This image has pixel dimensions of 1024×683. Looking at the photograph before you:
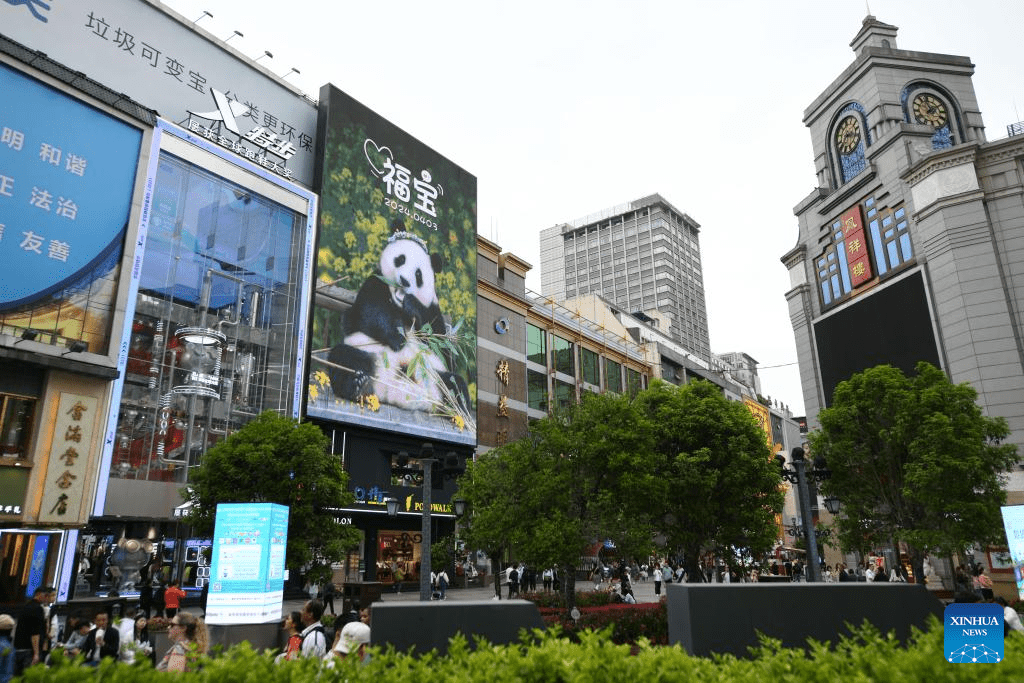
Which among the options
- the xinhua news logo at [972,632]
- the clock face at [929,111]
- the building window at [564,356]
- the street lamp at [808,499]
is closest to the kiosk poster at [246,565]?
the street lamp at [808,499]

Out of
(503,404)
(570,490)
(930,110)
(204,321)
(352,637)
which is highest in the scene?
(930,110)

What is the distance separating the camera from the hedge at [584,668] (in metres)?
4.42

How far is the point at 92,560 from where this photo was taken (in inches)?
998

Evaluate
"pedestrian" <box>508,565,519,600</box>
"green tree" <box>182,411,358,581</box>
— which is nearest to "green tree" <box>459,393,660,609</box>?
"green tree" <box>182,411,358,581</box>

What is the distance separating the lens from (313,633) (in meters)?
8.68

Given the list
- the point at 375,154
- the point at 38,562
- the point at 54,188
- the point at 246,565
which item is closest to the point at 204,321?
the point at 54,188

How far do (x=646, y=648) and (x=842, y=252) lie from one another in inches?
1656

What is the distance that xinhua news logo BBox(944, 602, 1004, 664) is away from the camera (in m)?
3.07

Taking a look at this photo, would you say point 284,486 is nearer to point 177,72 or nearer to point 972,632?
point 177,72

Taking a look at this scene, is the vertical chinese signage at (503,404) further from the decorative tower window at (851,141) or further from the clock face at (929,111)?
the clock face at (929,111)

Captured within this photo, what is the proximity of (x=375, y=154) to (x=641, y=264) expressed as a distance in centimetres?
8707

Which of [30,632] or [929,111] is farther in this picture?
[929,111]

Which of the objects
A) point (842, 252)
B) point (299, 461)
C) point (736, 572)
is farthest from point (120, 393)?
point (842, 252)

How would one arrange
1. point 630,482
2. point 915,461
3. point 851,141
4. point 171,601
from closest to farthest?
point 171,601, point 630,482, point 915,461, point 851,141
